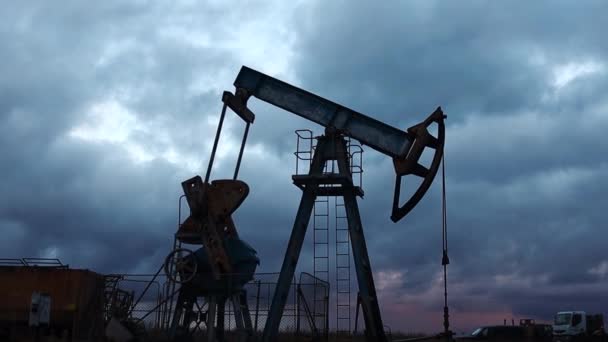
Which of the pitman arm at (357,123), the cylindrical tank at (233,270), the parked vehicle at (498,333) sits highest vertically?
the pitman arm at (357,123)

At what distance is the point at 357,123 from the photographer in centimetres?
1775

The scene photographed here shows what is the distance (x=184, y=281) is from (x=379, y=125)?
5.73 meters

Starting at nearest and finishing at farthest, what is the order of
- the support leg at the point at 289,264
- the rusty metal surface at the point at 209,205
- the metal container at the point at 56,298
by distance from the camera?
the support leg at the point at 289,264, the metal container at the point at 56,298, the rusty metal surface at the point at 209,205

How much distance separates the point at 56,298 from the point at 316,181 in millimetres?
6539

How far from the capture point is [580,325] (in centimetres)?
3234

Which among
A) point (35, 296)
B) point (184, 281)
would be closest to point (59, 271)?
point (184, 281)

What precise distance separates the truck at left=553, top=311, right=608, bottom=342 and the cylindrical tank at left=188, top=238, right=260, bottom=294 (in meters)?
19.1

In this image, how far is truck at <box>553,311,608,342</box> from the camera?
105 feet

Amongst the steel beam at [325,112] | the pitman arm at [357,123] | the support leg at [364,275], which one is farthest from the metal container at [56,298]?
the support leg at [364,275]

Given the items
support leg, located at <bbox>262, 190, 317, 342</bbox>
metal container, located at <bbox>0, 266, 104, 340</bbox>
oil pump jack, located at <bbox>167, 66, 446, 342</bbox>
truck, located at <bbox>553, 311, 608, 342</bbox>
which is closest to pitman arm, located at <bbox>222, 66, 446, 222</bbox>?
oil pump jack, located at <bbox>167, 66, 446, 342</bbox>

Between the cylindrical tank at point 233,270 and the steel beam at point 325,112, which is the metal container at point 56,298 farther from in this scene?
the steel beam at point 325,112

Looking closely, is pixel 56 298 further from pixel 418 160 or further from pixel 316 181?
pixel 418 160

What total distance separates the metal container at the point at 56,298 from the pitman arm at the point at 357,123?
18.1 ft

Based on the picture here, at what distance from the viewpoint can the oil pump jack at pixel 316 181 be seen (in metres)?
16.7
